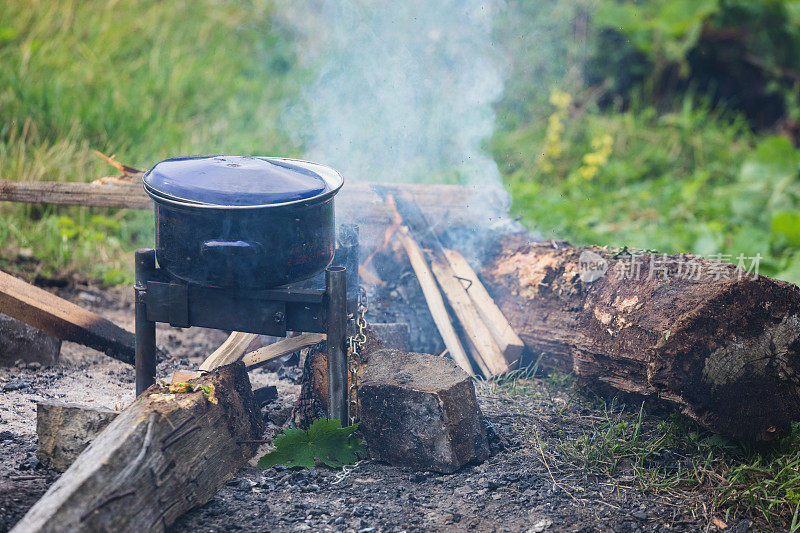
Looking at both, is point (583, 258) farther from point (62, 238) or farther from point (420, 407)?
point (62, 238)

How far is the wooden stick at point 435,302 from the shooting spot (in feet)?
13.4

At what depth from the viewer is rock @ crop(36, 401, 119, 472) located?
2.70m

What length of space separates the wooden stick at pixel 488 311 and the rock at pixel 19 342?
9.07 feet

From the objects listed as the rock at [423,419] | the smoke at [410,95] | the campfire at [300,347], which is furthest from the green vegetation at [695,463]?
the smoke at [410,95]

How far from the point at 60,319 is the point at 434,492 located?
239 centimetres

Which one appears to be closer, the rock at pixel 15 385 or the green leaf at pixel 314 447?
the green leaf at pixel 314 447

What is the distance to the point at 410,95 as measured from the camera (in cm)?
548

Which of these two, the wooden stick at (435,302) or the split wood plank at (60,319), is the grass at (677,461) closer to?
the wooden stick at (435,302)

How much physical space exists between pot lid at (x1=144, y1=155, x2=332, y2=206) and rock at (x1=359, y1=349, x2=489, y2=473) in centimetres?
100

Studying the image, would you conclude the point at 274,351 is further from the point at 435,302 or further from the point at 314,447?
the point at 435,302

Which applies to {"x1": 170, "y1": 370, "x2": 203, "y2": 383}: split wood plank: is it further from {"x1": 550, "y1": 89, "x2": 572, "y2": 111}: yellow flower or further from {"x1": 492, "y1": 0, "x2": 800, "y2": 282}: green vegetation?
{"x1": 550, "y1": 89, "x2": 572, "y2": 111}: yellow flower

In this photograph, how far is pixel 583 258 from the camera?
3936mm

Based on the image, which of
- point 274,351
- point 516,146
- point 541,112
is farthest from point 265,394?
point 541,112

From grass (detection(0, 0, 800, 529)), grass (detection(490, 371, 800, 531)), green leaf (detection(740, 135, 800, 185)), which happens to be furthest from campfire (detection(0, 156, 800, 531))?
green leaf (detection(740, 135, 800, 185))
